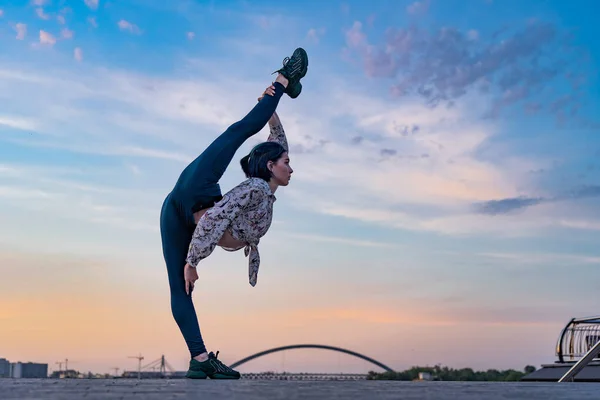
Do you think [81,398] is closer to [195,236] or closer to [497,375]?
[195,236]

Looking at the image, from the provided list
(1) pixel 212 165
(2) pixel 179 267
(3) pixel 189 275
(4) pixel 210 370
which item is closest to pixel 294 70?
(1) pixel 212 165

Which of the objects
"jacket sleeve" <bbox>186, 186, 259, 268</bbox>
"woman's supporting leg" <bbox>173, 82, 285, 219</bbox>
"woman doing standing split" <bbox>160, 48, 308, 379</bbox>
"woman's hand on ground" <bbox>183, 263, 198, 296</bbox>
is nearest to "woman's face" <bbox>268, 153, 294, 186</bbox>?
"woman doing standing split" <bbox>160, 48, 308, 379</bbox>

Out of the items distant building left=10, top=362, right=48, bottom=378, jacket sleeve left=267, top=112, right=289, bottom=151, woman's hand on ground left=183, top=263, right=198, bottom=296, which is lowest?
woman's hand on ground left=183, top=263, right=198, bottom=296

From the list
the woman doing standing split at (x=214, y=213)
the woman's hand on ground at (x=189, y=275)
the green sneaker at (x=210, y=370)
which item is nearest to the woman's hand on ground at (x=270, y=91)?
the woman doing standing split at (x=214, y=213)

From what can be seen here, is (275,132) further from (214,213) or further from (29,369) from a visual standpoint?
(29,369)

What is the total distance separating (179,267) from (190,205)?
606mm

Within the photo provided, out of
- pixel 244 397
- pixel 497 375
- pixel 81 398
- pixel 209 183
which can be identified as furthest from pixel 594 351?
pixel 497 375

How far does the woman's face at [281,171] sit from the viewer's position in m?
7.47

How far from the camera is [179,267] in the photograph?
7355 millimetres

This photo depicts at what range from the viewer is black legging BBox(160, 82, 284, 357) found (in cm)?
722

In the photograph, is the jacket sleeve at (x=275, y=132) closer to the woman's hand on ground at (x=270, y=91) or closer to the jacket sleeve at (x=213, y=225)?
the woman's hand on ground at (x=270, y=91)

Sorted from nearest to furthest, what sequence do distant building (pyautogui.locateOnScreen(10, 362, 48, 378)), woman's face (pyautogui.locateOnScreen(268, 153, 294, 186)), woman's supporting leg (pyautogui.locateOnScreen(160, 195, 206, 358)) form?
woman's supporting leg (pyautogui.locateOnScreen(160, 195, 206, 358)), woman's face (pyautogui.locateOnScreen(268, 153, 294, 186)), distant building (pyautogui.locateOnScreen(10, 362, 48, 378))

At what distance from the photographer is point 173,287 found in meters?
7.27

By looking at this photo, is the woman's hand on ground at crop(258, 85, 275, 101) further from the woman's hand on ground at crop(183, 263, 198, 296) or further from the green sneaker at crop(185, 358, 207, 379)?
the green sneaker at crop(185, 358, 207, 379)
